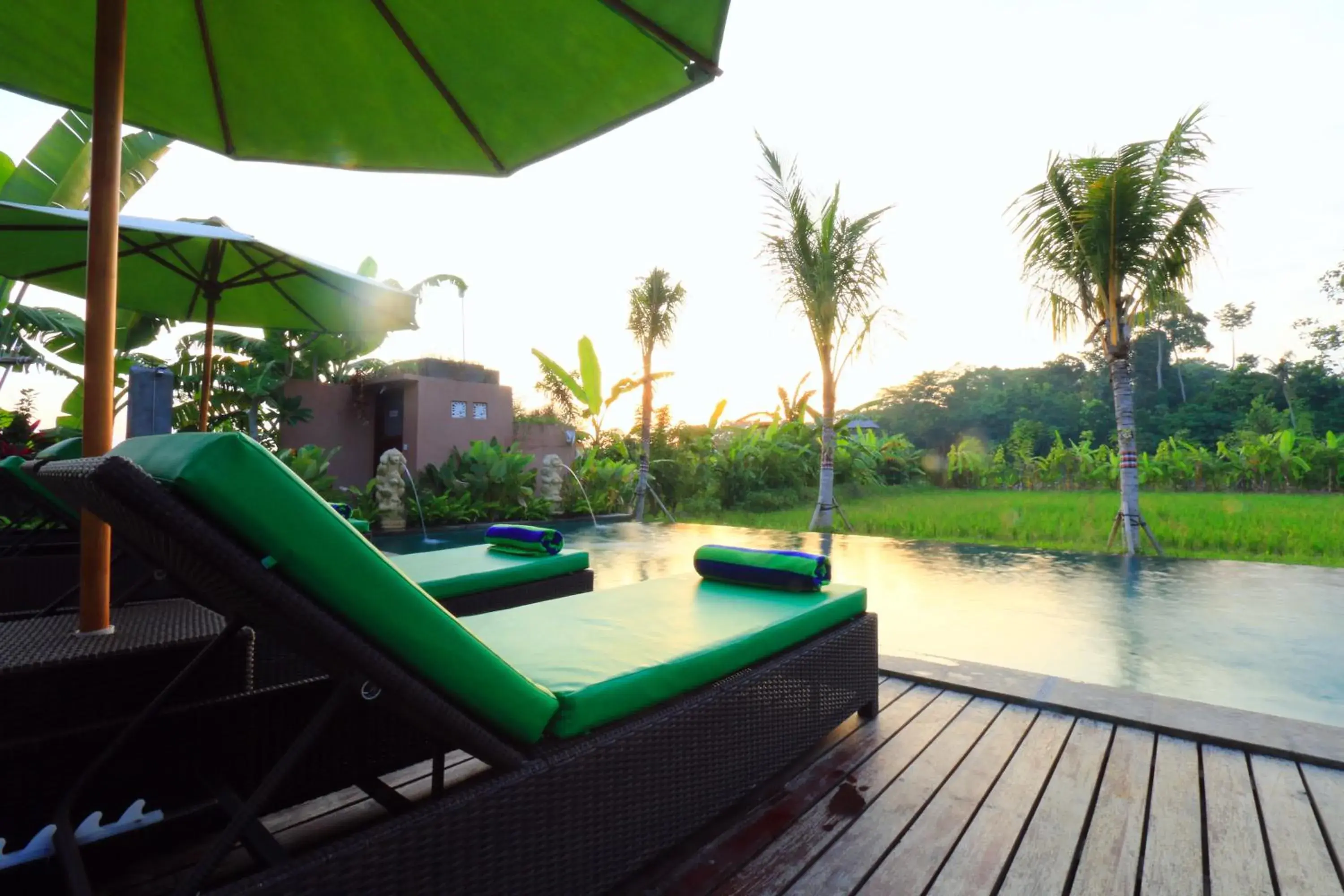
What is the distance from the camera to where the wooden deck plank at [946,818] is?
130 centimetres

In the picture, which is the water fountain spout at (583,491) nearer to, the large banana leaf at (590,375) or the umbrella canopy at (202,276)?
the large banana leaf at (590,375)

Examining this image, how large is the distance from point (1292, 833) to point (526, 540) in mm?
2717

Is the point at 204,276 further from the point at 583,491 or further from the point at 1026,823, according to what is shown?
the point at 583,491

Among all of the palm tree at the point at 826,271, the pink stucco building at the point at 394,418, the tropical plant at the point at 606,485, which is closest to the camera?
the palm tree at the point at 826,271

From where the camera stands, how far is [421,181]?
2.80 meters

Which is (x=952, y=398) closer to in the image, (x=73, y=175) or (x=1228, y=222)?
(x=1228, y=222)

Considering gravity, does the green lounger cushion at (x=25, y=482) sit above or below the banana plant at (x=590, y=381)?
below

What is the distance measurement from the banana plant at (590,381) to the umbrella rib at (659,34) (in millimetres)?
10227

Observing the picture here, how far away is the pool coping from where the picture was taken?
188cm

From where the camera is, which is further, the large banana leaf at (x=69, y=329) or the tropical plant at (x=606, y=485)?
the tropical plant at (x=606, y=485)

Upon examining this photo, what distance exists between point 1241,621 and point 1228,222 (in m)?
4.78

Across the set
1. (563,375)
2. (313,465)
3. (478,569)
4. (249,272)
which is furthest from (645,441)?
(478,569)

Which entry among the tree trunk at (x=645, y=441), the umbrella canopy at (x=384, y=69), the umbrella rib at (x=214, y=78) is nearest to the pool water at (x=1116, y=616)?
the umbrella canopy at (x=384, y=69)

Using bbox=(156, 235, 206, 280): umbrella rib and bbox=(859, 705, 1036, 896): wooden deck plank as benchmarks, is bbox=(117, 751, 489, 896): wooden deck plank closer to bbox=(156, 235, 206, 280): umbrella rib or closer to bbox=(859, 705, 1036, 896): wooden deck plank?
bbox=(859, 705, 1036, 896): wooden deck plank
